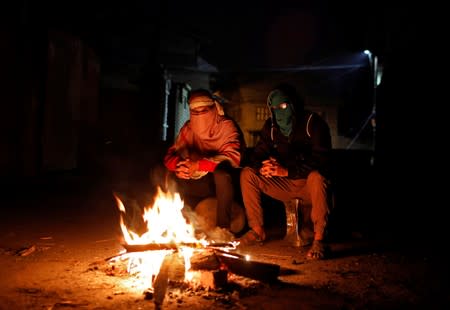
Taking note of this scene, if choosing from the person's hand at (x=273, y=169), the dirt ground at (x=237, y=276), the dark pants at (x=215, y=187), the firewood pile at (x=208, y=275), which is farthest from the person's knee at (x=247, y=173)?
the firewood pile at (x=208, y=275)

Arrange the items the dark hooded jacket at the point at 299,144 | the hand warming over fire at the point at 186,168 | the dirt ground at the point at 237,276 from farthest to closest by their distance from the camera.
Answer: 1. the hand warming over fire at the point at 186,168
2. the dark hooded jacket at the point at 299,144
3. the dirt ground at the point at 237,276

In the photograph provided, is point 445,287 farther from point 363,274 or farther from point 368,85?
point 368,85

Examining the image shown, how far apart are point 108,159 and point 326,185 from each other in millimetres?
10857

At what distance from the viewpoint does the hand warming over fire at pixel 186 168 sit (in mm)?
5531

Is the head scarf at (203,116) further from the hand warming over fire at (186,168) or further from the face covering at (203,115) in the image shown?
the hand warming over fire at (186,168)

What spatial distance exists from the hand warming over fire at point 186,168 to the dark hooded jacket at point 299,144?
0.73m

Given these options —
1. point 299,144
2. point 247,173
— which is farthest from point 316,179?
point 247,173

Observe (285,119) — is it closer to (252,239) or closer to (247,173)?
(247,173)

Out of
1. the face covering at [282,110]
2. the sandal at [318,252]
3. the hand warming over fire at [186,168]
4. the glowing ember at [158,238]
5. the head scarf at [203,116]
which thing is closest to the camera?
the glowing ember at [158,238]

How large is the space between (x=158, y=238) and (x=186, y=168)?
1.42 m

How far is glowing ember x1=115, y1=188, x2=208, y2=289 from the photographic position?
381 cm

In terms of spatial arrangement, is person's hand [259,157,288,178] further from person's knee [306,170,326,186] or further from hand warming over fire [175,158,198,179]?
hand warming over fire [175,158,198,179]

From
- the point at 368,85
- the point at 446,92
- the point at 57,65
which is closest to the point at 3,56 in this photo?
the point at 57,65

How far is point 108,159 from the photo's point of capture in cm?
1453
